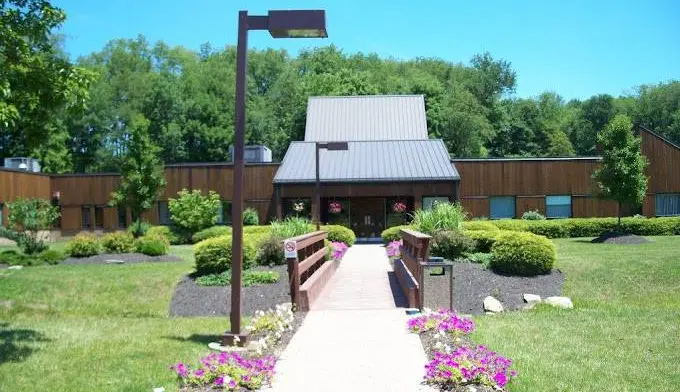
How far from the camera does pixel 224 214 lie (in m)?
38.2

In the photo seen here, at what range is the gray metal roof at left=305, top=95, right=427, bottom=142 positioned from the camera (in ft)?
137

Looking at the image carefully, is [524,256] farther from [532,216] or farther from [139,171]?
[139,171]

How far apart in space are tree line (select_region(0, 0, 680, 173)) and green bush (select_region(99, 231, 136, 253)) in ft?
80.4

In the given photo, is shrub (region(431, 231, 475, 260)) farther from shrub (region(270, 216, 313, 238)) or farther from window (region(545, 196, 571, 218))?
window (region(545, 196, 571, 218))

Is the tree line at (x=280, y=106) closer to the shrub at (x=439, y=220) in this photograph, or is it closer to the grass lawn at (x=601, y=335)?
the shrub at (x=439, y=220)

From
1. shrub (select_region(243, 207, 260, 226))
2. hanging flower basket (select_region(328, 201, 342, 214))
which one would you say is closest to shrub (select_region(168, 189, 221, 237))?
shrub (select_region(243, 207, 260, 226))

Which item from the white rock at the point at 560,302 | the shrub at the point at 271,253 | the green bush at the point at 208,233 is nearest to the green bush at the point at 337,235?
the green bush at the point at 208,233

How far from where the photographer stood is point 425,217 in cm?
1972

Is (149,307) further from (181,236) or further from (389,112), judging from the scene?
(389,112)

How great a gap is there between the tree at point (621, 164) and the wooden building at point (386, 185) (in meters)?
7.67

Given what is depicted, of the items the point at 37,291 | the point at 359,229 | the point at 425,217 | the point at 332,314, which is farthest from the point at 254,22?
the point at 359,229

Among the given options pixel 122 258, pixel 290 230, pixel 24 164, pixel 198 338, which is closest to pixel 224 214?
pixel 24 164

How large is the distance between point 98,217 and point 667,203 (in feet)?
106

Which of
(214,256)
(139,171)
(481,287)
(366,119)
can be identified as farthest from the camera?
(366,119)
